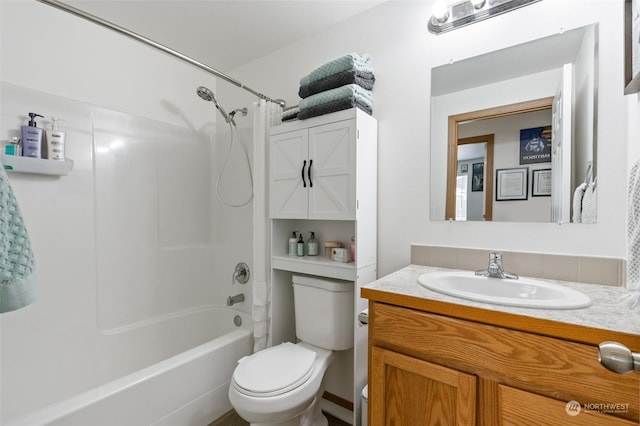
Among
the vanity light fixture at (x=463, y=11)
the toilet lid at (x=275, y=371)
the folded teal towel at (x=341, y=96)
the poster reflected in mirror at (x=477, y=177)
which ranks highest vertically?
the vanity light fixture at (x=463, y=11)

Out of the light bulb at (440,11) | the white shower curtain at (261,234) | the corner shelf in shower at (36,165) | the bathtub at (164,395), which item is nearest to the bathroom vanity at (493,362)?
the white shower curtain at (261,234)

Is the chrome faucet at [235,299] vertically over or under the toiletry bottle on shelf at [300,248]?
under

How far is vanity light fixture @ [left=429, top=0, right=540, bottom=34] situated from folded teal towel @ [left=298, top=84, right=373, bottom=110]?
1.39ft

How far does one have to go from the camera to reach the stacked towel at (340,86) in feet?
4.72

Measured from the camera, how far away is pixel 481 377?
31.3 inches

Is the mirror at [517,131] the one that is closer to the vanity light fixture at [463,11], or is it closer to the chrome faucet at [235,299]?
the vanity light fixture at [463,11]

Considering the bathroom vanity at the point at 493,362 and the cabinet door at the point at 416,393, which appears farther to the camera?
the cabinet door at the point at 416,393

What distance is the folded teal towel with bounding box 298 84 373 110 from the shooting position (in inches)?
56.1

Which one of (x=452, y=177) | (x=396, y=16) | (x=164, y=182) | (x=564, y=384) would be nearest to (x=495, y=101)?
(x=452, y=177)

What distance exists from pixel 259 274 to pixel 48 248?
3.92ft

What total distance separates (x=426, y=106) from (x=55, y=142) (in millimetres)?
2044

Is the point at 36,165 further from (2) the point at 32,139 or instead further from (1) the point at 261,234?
(1) the point at 261,234

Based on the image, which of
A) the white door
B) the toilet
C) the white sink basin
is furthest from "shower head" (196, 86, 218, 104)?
the white door

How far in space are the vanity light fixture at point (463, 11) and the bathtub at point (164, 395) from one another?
6.70 feet
